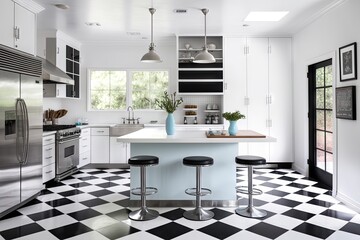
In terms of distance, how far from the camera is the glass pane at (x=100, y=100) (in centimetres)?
711

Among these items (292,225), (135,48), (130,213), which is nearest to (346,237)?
(292,225)

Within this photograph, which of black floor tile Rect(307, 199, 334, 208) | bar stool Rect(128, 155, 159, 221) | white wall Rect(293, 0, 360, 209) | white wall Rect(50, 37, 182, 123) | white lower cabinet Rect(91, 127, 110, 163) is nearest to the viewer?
bar stool Rect(128, 155, 159, 221)

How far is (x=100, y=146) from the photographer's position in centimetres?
641

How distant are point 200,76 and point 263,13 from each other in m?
1.93

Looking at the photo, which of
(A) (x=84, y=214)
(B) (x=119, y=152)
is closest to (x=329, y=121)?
(A) (x=84, y=214)

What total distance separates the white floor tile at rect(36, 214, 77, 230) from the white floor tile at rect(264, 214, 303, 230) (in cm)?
229

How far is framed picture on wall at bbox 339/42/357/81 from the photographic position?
12.5 feet

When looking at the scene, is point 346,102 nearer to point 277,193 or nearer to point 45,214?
point 277,193

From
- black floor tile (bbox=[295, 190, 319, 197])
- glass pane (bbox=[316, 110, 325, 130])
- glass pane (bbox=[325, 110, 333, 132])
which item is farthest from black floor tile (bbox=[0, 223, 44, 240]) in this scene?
glass pane (bbox=[316, 110, 325, 130])

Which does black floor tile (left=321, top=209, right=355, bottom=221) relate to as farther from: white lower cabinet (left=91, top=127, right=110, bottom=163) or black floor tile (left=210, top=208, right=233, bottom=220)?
white lower cabinet (left=91, top=127, right=110, bottom=163)

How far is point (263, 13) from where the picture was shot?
4.97m

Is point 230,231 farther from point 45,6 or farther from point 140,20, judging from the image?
point 45,6

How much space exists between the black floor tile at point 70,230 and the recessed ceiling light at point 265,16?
411 centimetres

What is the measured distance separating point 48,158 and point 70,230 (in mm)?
2122
